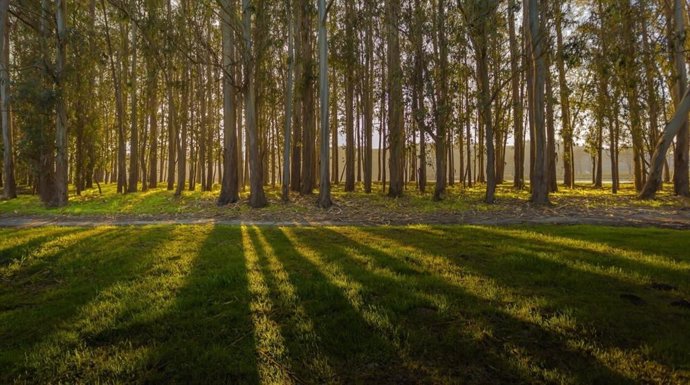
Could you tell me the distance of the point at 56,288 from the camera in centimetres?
554

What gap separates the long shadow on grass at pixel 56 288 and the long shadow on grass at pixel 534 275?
15.8ft

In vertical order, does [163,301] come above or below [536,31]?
below

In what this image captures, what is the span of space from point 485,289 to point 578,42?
35.1ft

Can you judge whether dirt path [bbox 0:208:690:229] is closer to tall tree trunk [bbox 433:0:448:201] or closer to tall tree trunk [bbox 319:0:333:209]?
tall tree trunk [bbox 319:0:333:209]

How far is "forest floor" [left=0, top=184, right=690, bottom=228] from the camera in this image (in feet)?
42.0

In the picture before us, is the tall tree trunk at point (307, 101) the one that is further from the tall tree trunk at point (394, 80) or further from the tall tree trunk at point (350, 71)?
the tall tree trunk at point (394, 80)

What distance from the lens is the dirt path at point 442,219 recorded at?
11945mm

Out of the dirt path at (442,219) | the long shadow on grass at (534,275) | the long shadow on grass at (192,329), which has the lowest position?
the long shadow on grass at (192,329)

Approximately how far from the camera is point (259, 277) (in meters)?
5.77

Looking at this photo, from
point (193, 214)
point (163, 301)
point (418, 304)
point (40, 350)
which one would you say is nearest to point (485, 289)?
point (418, 304)

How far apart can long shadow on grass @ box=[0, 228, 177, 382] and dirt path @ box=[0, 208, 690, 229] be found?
4457 millimetres

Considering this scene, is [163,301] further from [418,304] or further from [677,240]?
[677,240]

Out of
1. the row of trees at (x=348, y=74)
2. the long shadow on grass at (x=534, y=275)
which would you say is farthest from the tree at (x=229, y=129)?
the long shadow on grass at (x=534, y=275)

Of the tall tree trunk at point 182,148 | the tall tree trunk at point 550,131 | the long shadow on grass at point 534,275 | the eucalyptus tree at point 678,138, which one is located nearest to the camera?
the long shadow on grass at point 534,275
